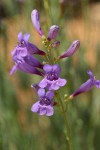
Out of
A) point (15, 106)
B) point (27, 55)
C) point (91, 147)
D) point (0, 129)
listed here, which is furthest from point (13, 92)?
point (27, 55)

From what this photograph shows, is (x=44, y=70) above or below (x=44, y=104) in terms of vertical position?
above

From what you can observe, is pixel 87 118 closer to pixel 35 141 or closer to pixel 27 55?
pixel 35 141

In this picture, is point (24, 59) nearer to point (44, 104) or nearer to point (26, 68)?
point (26, 68)

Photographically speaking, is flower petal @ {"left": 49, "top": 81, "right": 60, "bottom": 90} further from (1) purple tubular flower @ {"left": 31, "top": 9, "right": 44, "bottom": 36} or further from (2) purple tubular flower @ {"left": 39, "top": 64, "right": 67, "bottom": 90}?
(1) purple tubular flower @ {"left": 31, "top": 9, "right": 44, "bottom": 36}

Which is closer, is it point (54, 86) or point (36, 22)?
point (54, 86)

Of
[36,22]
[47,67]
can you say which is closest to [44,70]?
[47,67]

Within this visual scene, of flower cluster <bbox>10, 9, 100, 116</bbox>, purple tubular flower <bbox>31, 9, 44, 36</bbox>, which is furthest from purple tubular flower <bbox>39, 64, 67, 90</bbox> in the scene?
purple tubular flower <bbox>31, 9, 44, 36</bbox>
